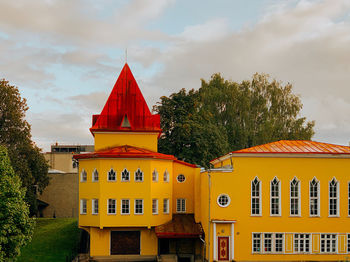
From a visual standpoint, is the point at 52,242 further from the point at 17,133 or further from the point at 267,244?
the point at 267,244

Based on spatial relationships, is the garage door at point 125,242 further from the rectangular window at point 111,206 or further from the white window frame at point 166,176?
the white window frame at point 166,176

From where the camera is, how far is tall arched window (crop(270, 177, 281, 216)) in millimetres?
38594

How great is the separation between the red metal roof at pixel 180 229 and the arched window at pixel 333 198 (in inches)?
431

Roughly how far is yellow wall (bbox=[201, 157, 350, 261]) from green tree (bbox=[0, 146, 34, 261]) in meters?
14.5

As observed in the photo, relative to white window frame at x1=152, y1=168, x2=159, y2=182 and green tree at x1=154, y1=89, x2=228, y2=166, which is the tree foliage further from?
white window frame at x1=152, y1=168, x2=159, y2=182

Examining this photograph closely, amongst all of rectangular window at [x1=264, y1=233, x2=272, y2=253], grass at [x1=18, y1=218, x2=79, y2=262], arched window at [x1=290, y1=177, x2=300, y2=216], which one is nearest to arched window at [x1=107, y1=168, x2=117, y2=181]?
grass at [x1=18, y1=218, x2=79, y2=262]

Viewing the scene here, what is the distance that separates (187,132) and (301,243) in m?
24.0

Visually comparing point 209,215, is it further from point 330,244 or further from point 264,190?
point 330,244

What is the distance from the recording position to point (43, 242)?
46.7 m

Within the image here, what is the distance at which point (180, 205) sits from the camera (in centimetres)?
4534

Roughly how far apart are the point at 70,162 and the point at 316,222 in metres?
51.9

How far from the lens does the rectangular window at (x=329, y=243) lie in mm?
38344

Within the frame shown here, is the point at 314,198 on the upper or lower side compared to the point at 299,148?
lower

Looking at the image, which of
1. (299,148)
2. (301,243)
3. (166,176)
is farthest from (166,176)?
(301,243)
